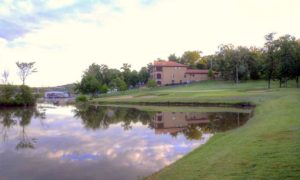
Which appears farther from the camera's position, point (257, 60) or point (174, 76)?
point (174, 76)

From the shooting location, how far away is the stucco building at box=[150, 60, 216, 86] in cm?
9744

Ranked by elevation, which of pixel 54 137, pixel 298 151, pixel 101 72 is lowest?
pixel 54 137

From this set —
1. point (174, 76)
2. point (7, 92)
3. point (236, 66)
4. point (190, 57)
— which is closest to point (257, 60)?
point (236, 66)

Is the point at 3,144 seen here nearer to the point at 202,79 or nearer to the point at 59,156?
the point at 59,156

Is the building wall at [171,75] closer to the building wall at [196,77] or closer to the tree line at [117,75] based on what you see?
the building wall at [196,77]

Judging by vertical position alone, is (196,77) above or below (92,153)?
above

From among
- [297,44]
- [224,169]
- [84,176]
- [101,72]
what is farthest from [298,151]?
[101,72]

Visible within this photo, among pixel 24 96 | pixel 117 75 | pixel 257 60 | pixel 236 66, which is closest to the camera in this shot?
pixel 24 96

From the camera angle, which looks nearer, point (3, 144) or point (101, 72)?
point (3, 144)

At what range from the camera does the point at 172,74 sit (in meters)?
99.1

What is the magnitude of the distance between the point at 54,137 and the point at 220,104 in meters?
26.4

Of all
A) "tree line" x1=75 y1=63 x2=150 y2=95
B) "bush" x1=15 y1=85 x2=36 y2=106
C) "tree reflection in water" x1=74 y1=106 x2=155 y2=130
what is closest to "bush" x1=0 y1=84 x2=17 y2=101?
"bush" x1=15 y1=85 x2=36 y2=106

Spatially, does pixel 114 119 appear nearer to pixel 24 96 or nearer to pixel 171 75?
pixel 24 96

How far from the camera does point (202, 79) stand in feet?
334
